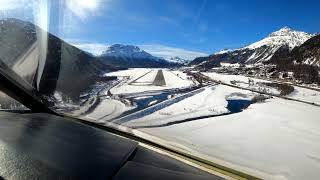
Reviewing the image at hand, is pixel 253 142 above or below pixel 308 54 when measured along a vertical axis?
below

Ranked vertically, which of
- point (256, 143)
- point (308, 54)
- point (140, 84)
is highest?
point (308, 54)

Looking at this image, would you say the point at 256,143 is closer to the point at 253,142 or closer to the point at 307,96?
the point at 253,142

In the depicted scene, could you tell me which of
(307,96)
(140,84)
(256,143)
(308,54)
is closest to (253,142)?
(256,143)

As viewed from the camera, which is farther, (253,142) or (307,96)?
(307,96)

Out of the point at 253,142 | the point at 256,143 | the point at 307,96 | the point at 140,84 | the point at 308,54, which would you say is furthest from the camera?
the point at 308,54

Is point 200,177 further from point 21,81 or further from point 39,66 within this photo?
point 39,66

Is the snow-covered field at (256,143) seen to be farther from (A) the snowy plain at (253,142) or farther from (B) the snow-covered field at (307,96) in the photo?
(B) the snow-covered field at (307,96)

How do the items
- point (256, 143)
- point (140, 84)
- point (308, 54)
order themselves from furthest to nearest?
point (308, 54) < point (140, 84) < point (256, 143)

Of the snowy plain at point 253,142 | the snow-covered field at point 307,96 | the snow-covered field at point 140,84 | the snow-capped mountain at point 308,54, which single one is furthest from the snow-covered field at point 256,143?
the snow-capped mountain at point 308,54

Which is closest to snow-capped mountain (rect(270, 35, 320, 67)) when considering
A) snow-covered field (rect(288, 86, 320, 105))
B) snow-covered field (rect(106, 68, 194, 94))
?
snow-covered field (rect(288, 86, 320, 105))
